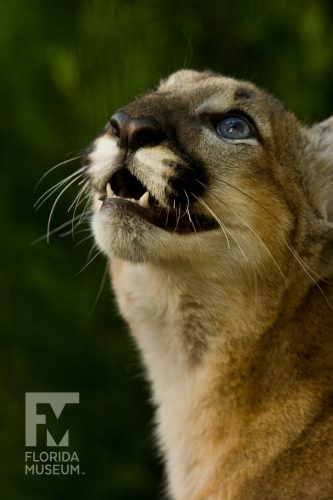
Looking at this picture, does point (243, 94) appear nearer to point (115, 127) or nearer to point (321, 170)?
point (321, 170)

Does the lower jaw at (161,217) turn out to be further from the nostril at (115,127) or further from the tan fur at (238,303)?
the nostril at (115,127)

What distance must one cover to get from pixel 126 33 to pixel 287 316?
151 inches

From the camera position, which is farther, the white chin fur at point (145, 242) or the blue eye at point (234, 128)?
the blue eye at point (234, 128)

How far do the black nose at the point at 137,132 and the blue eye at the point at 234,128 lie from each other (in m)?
0.51

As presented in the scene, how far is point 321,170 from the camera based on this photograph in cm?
551

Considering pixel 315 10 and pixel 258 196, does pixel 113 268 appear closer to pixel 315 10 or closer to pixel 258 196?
pixel 258 196

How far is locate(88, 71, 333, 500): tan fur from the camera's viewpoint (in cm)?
493

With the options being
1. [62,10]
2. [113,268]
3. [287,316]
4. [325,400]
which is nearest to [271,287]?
[287,316]

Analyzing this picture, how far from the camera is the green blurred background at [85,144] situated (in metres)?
7.98

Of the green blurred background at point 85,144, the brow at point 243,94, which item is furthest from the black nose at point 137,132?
the green blurred background at point 85,144

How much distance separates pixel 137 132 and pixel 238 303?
A: 979mm

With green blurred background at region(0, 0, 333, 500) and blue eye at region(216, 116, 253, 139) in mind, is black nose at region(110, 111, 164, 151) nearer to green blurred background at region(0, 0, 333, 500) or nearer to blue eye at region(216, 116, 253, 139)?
blue eye at region(216, 116, 253, 139)

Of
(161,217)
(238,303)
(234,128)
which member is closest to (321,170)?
(234,128)

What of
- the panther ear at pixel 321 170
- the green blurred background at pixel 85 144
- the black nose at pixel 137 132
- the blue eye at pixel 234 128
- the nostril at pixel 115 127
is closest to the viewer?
the black nose at pixel 137 132
